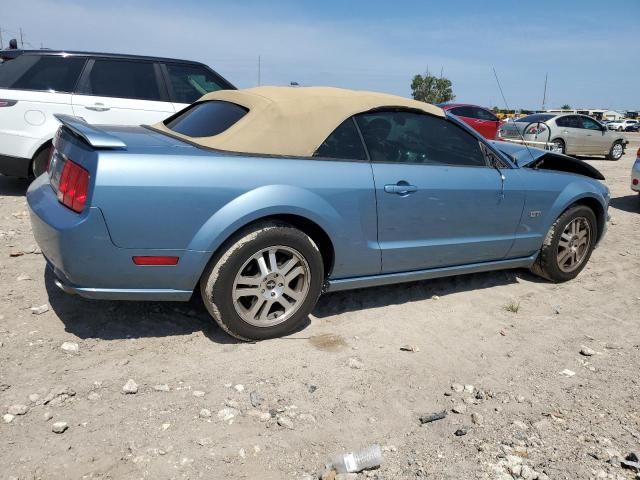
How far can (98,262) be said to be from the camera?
283 centimetres

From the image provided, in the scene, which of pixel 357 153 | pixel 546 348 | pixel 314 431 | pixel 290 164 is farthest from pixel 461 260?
pixel 314 431

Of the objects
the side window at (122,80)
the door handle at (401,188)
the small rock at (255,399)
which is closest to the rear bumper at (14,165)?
the side window at (122,80)

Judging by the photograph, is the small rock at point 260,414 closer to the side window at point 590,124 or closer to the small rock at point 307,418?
the small rock at point 307,418

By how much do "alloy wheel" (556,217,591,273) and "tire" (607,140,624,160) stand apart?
44.4 feet

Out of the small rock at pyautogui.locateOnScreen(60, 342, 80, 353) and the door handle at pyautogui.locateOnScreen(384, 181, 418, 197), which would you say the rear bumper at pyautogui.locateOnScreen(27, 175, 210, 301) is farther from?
the door handle at pyautogui.locateOnScreen(384, 181, 418, 197)

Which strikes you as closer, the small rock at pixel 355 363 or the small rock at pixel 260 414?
the small rock at pixel 260 414

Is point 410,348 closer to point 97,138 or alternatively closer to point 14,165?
point 97,138

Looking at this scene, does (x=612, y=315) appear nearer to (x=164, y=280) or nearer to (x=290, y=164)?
(x=290, y=164)

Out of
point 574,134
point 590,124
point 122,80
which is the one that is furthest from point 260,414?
point 590,124

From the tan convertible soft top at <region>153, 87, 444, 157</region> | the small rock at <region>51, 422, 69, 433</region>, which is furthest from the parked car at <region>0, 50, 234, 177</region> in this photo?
the small rock at <region>51, 422, 69, 433</region>

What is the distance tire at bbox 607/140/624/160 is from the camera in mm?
16623

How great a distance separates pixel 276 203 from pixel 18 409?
5.43 ft

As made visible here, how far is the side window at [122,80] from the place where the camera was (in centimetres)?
672

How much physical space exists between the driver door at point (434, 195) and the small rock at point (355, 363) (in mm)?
734
